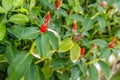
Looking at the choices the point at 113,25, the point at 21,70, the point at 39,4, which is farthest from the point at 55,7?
the point at 113,25

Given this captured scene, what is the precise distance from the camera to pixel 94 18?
2010 mm

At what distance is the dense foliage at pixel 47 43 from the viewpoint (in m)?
1.55

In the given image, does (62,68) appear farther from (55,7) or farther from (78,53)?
(55,7)

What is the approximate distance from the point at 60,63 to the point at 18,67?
0.32m

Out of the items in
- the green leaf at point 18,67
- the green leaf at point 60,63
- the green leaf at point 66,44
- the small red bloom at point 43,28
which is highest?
the small red bloom at point 43,28

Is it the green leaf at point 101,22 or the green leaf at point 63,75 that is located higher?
the green leaf at point 101,22

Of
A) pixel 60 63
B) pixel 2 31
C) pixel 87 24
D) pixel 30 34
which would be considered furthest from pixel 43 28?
pixel 87 24

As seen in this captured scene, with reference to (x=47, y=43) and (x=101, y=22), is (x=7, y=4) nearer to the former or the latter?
(x=47, y=43)

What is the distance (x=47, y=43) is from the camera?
1509 millimetres

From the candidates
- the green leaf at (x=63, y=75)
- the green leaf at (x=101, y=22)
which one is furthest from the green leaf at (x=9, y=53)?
the green leaf at (x=101, y=22)

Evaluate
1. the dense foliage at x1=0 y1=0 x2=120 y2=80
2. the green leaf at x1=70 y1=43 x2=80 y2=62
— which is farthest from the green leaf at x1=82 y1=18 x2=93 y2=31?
the green leaf at x1=70 y1=43 x2=80 y2=62

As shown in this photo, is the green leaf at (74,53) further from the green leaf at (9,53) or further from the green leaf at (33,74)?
the green leaf at (9,53)

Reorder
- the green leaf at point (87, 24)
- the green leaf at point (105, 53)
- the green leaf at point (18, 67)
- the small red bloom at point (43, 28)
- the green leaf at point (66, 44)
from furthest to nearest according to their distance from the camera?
the green leaf at point (87, 24), the green leaf at point (105, 53), the green leaf at point (66, 44), the green leaf at point (18, 67), the small red bloom at point (43, 28)

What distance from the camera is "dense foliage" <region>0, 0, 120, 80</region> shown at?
1555 mm
